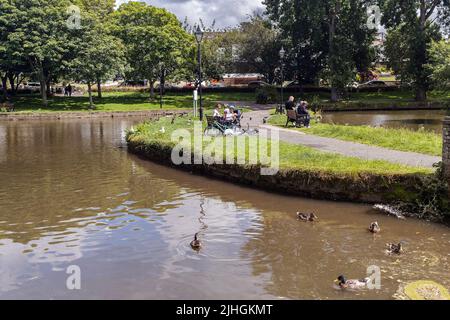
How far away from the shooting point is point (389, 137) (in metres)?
19.0

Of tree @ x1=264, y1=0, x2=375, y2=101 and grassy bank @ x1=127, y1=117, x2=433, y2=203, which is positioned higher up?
tree @ x1=264, y1=0, x2=375, y2=101

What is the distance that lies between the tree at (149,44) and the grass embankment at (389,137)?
108ft

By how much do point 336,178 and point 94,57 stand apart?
3974 cm

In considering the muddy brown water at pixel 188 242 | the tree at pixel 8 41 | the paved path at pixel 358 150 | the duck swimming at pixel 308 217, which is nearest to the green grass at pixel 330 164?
the paved path at pixel 358 150

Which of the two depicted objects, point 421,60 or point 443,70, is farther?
point 421,60

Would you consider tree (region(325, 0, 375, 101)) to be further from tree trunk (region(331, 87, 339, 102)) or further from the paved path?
the paved path

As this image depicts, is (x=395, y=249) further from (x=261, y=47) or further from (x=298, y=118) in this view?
(x=261, y=47)

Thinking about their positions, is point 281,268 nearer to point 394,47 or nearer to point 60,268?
point 60,268

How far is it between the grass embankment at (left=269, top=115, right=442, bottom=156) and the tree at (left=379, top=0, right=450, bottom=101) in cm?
2976

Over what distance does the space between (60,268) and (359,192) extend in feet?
25.8

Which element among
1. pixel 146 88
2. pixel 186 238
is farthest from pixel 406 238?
pixel 146 88

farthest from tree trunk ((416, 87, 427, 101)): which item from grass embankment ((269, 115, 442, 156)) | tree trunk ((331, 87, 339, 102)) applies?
grass embankment ((269, 115, 442, 156))

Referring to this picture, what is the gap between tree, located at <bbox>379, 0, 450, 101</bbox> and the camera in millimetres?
49375

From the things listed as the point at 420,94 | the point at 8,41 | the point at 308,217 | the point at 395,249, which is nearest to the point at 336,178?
the point at 308,217
